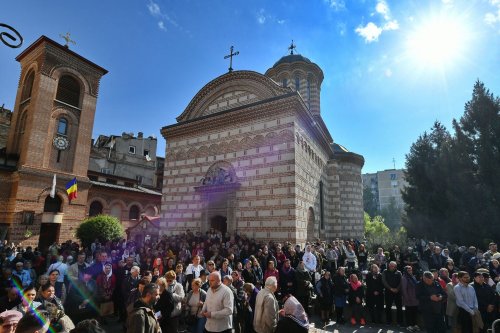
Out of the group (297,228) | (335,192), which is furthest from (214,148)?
(335,192)

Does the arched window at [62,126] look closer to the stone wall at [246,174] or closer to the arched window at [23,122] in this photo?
the arched window at [23,122]

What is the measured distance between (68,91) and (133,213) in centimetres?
1317

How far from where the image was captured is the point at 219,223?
53.7 feet

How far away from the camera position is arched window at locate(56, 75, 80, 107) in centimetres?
2481

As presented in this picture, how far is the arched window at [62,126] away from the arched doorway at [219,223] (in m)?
17.3

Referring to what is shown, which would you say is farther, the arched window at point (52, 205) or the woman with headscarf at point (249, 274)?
the arched window at point (52, 205)

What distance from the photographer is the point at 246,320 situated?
6293mm

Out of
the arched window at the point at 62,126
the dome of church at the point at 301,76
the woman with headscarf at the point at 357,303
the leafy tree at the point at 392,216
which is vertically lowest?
the woman with headscarf at the point at 357,303

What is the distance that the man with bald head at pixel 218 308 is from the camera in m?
4.90

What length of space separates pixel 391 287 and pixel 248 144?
9.84 meters

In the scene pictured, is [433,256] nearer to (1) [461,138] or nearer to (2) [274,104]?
(2) [274,104]

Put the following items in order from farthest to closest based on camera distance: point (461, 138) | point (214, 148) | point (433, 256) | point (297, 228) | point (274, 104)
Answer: point (461, 138) → point (214, 148) → point (274, 104) → point (297, 228) → point (433, 256)

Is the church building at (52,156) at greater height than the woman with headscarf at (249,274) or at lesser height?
greater

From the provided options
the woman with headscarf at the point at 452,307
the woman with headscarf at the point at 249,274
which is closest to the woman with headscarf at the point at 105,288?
the woman with headscarf at the point at 249,274
